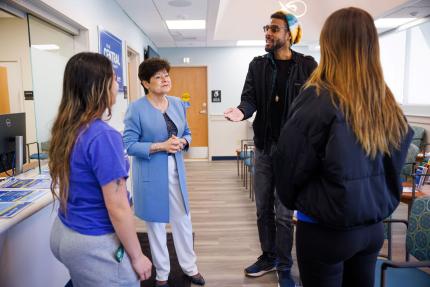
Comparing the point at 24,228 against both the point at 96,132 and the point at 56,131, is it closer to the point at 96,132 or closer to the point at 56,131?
the point at 56,131

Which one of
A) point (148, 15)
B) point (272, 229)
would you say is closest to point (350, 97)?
point (272, 229)

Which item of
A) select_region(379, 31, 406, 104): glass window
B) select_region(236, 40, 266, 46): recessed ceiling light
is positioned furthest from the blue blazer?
select_region(236, 40, 266, 46): recessed ceiling light

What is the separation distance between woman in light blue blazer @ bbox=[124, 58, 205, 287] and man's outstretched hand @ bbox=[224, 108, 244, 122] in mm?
338

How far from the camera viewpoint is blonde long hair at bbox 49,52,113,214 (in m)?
1.07

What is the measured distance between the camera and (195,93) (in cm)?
764

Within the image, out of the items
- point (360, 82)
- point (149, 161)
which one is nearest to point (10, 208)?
point (149, 161)

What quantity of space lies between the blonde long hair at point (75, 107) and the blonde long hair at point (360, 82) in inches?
28.1

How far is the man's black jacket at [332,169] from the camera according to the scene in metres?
1.02

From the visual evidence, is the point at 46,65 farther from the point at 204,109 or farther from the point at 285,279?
the point at 204,109

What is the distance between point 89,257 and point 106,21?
306 cm

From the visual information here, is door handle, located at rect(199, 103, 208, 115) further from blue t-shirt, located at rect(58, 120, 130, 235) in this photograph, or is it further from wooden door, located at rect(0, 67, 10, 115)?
blue t-shirt, located at rect(58, 120, 130, 235)

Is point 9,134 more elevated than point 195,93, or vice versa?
point 195,93

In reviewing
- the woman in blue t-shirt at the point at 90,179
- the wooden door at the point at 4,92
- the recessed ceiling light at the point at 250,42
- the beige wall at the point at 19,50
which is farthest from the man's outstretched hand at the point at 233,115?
the recessed ceiling light at the point at 250,42

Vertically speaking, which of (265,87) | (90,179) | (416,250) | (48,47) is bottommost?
Answer: (416,250)
